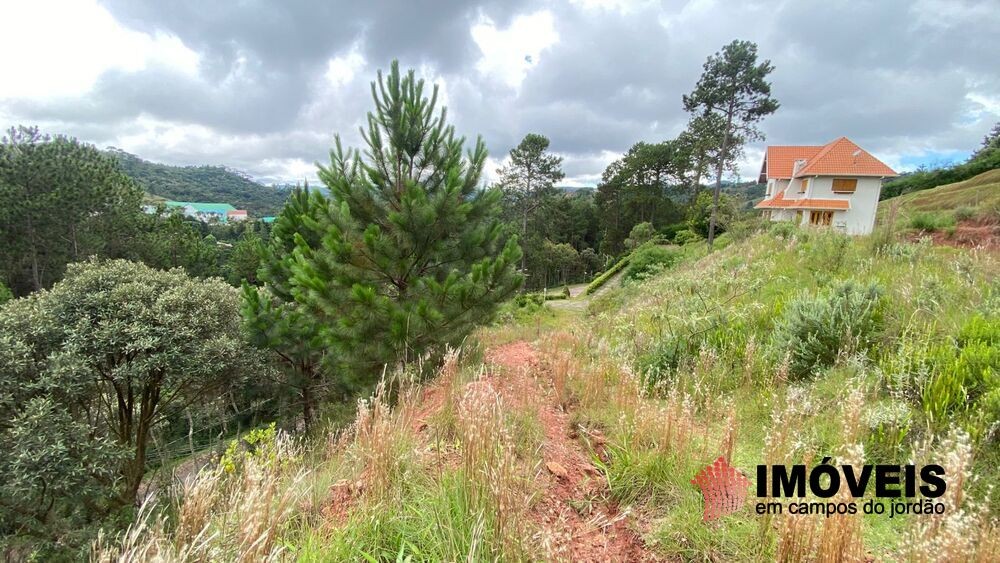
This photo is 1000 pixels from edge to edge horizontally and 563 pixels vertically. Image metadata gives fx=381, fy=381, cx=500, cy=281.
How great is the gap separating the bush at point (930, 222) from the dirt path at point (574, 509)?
1019cm

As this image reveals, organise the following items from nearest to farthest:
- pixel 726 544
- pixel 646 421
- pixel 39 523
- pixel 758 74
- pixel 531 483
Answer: pixel 726 544 < pixel 531 483 < pixel 646 421 < pixel 39 523 < pixel 758 74

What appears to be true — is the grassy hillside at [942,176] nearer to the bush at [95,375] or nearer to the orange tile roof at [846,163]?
the orange tile roof at [846,163]

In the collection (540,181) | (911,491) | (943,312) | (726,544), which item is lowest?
(726,544)

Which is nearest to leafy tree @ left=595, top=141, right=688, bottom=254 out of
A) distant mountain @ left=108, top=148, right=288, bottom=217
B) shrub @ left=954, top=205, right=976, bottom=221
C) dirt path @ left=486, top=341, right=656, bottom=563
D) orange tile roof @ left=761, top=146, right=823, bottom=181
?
orange tile roof @ left=761, top=146, right=823, bottom=181

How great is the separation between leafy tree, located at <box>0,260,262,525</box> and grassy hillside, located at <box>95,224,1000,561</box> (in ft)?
12.2

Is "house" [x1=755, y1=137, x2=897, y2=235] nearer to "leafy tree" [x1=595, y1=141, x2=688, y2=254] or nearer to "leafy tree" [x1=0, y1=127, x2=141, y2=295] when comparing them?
"leafy tree" [x1=595, y1=141, x2=688, y2=254]

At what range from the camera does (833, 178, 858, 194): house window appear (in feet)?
61.2

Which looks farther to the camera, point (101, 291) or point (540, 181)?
point (540, 181)

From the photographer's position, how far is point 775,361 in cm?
326

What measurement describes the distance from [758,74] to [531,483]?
1938 cm

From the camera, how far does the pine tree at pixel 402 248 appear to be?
484 centimetres

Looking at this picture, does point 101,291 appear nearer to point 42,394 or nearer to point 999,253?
point 42,394

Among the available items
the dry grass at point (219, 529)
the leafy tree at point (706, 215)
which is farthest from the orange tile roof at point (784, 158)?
the dry grass at point (219, 529)

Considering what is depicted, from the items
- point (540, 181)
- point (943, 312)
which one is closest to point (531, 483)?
point (943, 312)
